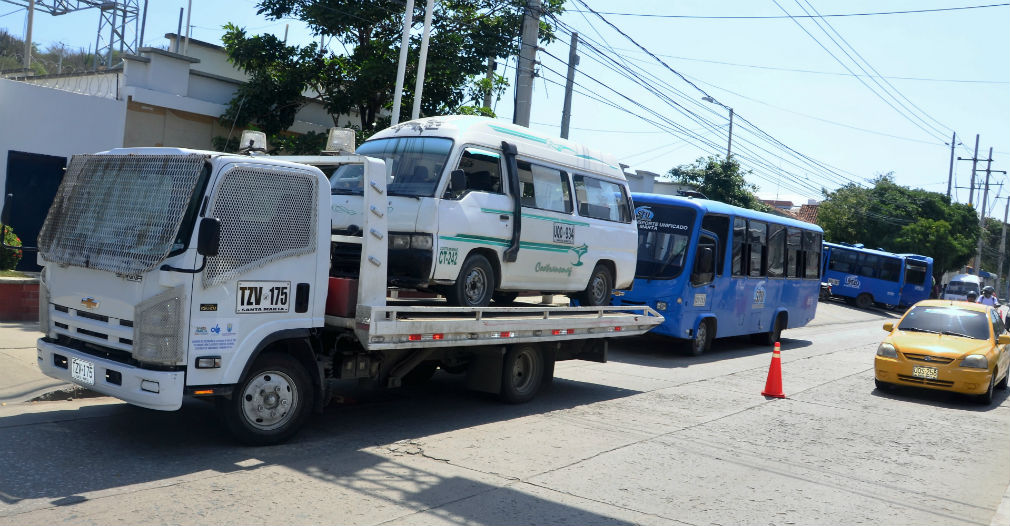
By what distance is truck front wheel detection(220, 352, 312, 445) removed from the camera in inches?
275

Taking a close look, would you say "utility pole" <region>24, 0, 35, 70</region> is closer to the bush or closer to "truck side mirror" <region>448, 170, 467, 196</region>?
the bush

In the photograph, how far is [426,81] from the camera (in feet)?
52.0

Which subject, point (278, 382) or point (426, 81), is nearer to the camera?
point (278, 382)

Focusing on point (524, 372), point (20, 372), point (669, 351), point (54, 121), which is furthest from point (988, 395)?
point (54, 121)

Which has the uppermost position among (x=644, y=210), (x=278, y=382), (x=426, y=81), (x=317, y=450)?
(x=426, y=81)

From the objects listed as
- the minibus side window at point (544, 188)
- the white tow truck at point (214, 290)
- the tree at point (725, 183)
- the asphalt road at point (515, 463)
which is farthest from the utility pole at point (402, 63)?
the tree at point (725, 183)

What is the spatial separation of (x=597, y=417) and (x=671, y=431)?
0.93 meters

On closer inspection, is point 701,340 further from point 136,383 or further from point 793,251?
point 136,383

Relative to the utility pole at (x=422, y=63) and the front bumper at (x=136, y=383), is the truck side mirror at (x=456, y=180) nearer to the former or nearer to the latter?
the front bumper at (x=136, y=383)

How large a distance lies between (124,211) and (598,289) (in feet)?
21.7

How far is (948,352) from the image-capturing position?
42.4ft

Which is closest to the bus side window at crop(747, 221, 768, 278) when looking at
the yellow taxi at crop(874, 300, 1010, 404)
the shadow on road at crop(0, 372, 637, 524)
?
the yellow taxi at crop(874, 300, 1010, 404)

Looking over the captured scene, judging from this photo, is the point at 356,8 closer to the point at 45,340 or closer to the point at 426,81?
the point at 426,81

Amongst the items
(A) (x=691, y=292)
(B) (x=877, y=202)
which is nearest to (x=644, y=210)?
(A) (x=691, y=292)
